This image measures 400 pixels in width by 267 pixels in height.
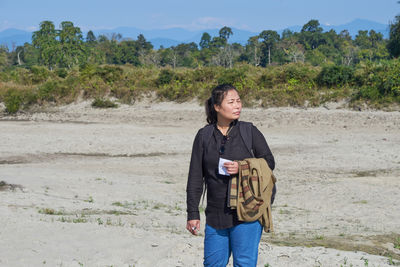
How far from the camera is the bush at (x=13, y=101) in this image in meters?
26.0

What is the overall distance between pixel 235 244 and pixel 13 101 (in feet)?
82.3

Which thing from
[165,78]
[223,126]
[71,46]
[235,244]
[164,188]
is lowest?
[164,188]

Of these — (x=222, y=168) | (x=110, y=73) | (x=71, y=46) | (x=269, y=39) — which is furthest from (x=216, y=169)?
(x=269, y=39)

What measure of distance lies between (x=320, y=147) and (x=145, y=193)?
760 centimetres

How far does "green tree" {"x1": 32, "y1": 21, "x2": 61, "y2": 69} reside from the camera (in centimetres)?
6838

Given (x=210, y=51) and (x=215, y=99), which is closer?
(x=215, y=99)

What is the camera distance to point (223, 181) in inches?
139

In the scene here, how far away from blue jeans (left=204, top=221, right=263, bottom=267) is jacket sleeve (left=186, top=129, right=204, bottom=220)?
17cm

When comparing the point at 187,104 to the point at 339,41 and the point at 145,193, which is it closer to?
Answer: the point at 145,193

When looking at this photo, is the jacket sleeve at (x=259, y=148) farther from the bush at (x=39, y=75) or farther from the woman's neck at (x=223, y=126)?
the bush at (x=39, y=75)

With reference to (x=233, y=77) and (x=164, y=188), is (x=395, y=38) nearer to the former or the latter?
(x=233, y=77)

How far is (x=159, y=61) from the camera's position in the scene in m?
84.1

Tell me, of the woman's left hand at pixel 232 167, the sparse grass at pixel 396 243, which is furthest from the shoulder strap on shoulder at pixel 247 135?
the sparse grass at pixel 396 243

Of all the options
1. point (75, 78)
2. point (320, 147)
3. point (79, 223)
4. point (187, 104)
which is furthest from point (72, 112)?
point (79, 223)
